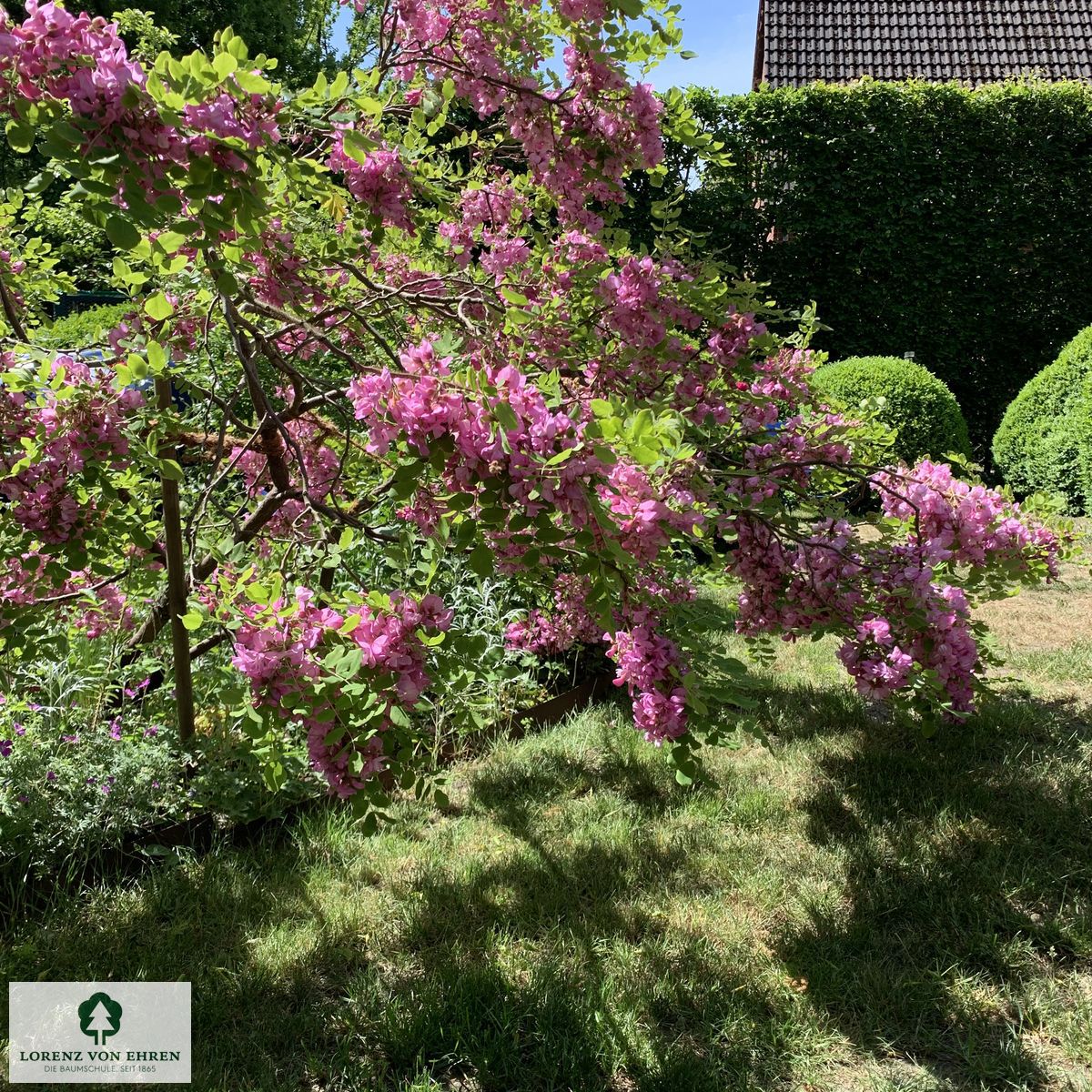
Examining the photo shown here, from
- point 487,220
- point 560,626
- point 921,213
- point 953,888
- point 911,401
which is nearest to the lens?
point 953,888

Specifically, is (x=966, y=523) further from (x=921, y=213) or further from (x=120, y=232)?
(x=921, y=213)

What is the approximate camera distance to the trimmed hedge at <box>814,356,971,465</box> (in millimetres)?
8242

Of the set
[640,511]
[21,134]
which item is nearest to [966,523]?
[640,511]

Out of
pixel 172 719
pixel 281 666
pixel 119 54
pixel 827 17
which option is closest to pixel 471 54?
pixel 119 54

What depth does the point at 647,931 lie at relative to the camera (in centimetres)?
256

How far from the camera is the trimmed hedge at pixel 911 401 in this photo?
8.24 meters

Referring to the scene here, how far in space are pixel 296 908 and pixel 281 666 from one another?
1.19 m

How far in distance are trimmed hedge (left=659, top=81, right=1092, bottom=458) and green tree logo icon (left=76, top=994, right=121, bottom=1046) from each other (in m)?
9.68

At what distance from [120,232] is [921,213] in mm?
10795

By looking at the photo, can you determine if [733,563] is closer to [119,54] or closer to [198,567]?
[198,567]

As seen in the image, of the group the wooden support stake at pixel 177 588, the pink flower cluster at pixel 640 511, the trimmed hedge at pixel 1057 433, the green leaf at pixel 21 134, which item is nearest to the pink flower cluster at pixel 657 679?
the pink flower cluster at pixel 640 511

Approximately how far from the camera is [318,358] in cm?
474

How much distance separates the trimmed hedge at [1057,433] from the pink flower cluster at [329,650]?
704 cm

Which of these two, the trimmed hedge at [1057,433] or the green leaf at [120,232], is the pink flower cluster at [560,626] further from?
the trimmed hedge at [1057,433]
